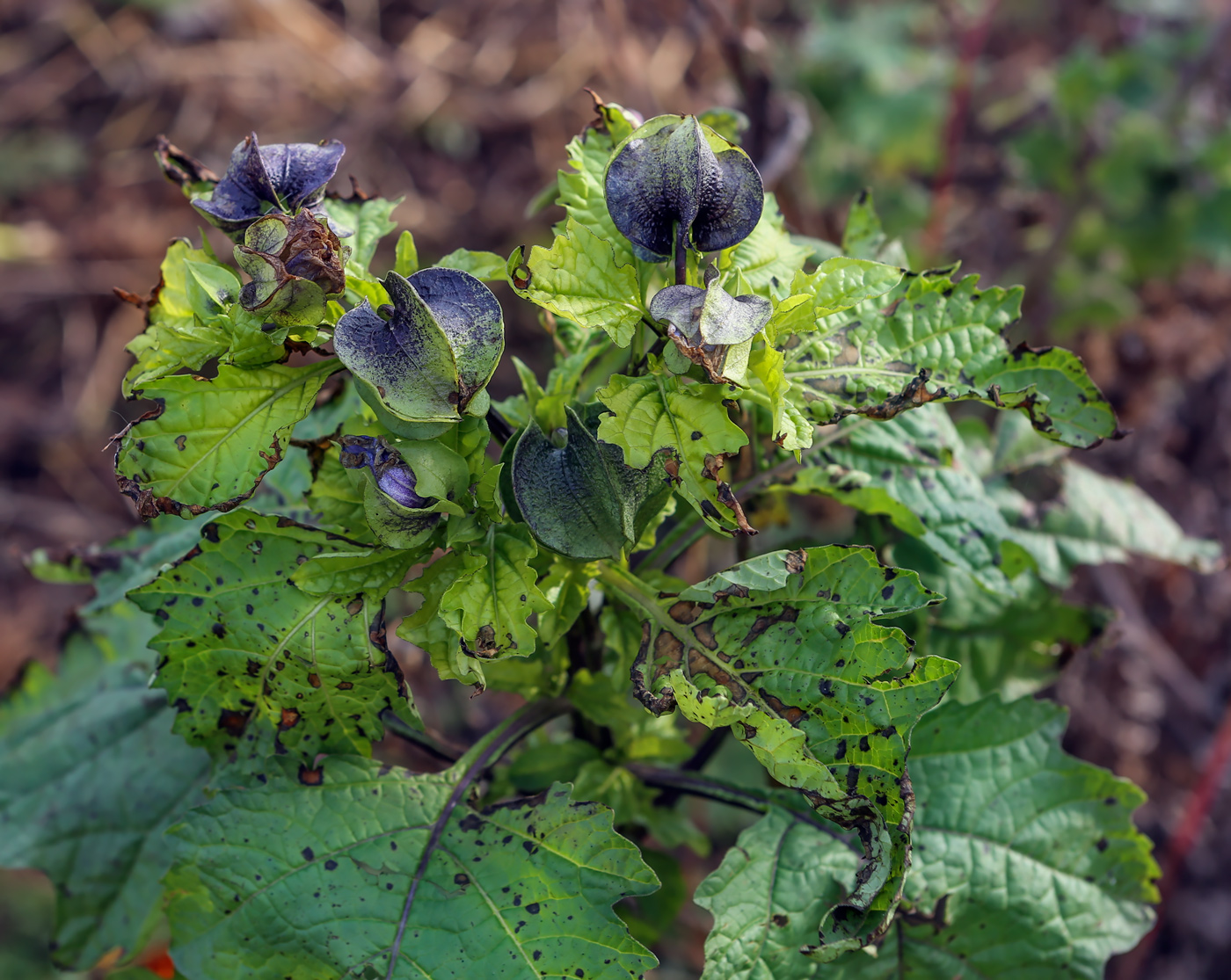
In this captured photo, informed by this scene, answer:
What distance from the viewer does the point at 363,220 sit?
1.08 m

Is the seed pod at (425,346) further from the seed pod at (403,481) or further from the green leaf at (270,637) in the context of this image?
the green leaf at (270,637)

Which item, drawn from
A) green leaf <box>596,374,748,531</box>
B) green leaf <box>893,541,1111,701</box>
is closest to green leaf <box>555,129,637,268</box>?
green leaf <box>596,374,748,531</box>

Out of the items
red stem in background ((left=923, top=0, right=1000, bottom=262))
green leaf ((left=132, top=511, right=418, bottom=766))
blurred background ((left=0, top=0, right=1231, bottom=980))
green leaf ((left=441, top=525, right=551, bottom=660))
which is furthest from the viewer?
red stem in background ((left=923, top=0, right=1000, bottom=262))

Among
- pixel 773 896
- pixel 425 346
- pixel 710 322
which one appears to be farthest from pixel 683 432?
pixel 773 896

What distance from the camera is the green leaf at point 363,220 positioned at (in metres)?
1.04

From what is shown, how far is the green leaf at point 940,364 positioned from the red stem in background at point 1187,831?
1546 mm

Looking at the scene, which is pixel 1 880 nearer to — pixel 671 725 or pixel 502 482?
pixel 671 725

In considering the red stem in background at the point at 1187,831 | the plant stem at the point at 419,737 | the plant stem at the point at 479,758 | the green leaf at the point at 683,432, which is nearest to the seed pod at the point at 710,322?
the green leaf at the point at 683,432

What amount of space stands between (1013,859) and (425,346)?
942 millimetres

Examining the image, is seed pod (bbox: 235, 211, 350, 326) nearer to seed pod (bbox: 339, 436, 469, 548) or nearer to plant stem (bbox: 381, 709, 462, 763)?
seed pod (bbox: 339, 436, 469, 548)

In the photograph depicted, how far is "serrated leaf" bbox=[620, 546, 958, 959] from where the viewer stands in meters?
0.89

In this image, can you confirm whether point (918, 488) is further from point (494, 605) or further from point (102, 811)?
point (102, 811)

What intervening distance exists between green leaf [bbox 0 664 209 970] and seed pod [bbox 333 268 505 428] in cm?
86

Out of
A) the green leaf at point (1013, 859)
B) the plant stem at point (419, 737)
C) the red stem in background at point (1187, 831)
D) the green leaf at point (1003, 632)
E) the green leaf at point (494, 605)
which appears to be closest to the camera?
the green leaf at point (494, 605)
